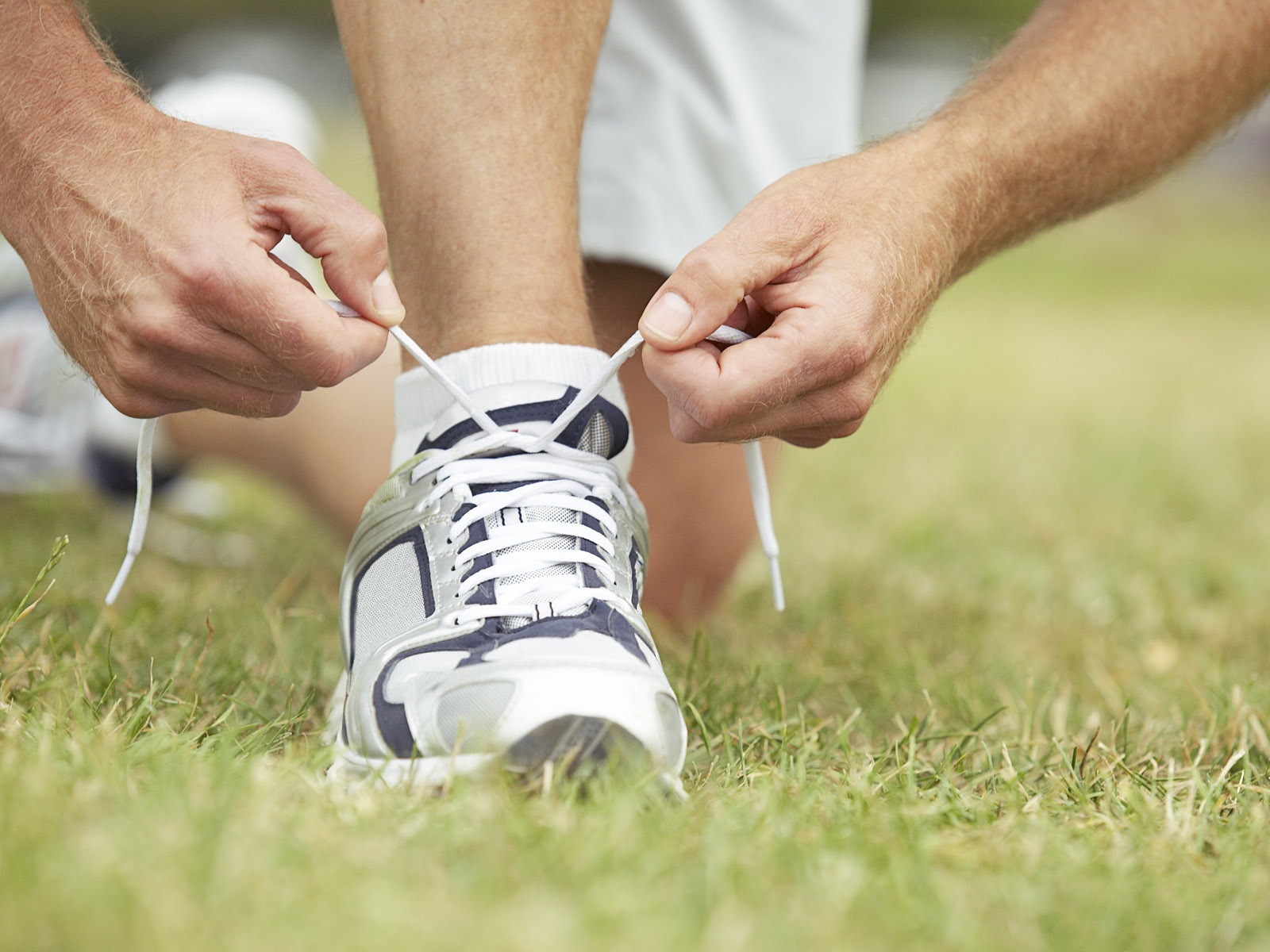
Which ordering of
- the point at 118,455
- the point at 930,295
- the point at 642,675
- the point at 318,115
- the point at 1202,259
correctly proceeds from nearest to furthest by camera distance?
the point at 642,675
the point at 930,295
the point at 118,455
the point at 1202,259
the point at 318,115

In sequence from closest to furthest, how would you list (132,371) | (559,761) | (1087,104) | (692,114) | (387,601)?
(559,761), (132,371), (387,601), (1087,104), (692,114)

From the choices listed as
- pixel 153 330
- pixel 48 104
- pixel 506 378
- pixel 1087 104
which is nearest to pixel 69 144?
pixel 48 104

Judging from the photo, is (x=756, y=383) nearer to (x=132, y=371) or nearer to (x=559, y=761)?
(x=559, y=761)

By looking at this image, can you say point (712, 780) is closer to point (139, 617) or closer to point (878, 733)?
point (878, 733)

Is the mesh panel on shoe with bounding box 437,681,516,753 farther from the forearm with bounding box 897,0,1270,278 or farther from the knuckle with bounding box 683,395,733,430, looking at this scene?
the forearm with bounding box 897,0,1270,278

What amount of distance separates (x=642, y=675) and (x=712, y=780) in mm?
136

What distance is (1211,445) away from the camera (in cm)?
366

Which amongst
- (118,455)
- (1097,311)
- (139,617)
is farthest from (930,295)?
(1097,311)

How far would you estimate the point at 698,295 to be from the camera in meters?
1.09

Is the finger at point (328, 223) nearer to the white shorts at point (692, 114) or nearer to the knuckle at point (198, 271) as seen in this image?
the knuckle at point (198, 271)

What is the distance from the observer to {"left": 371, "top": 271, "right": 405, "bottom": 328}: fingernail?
3.74 feet

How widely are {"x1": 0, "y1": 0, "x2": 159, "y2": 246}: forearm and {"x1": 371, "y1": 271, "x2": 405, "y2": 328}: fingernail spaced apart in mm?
248

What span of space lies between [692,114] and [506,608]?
1.24m

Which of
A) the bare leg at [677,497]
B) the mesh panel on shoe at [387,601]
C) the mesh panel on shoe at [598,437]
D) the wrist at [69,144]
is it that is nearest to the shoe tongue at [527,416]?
the mesh panel on shoe at [598,437]
